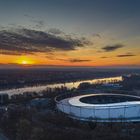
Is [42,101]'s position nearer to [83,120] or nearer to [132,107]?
[83,120]

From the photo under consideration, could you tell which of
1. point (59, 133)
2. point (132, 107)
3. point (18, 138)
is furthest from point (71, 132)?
point (132, 107)

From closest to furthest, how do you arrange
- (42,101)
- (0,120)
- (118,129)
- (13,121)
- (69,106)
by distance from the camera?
(118,129), (13,121), (0,120), (69,106), (42,101)

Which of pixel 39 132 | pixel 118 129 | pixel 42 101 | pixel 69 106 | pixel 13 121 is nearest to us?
pixel 39 132

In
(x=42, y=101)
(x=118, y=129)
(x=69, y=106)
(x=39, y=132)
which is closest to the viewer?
(x=39, y=132)

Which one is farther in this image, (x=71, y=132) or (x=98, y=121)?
(x=98, y=121)

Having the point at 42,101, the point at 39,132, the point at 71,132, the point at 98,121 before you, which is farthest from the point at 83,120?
the point at 42,101

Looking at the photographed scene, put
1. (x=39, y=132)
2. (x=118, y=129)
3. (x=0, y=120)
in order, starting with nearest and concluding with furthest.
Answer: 1. (x=39, y=132)
2. (x=118, y=129)
3. (x=0, y=120)

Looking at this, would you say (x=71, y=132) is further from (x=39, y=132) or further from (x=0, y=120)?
(x=0, y=120)

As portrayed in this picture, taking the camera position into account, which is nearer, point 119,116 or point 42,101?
point 119,116
